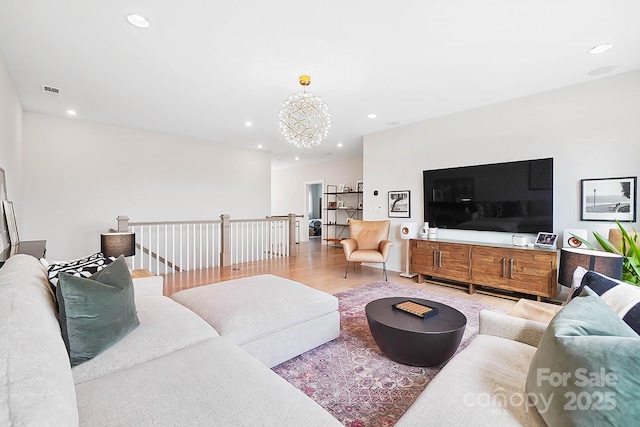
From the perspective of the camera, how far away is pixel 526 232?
364 cm

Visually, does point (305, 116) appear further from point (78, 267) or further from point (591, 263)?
point (591, 263)

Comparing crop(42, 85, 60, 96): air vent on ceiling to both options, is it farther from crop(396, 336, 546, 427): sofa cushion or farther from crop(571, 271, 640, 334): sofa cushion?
crop(571, 271, 640, 334): sofa cushion

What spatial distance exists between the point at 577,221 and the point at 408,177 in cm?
229

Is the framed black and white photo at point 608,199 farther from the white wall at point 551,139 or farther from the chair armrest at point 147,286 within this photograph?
the chair armrest at point 147,286

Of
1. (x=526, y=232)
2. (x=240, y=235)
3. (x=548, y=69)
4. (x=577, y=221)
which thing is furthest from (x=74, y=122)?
(x=577, y=221)

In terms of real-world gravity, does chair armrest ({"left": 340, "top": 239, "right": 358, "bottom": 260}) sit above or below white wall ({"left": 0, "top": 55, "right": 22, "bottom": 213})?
below

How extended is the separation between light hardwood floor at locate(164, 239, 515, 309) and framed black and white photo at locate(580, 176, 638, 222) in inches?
54.0

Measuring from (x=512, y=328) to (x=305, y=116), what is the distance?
8.58 ft

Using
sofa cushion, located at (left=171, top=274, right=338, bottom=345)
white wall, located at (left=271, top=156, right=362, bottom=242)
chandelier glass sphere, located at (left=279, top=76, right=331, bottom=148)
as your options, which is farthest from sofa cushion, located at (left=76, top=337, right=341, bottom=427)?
white wall, located at (left=271, top=156, right=362, bottom=242)

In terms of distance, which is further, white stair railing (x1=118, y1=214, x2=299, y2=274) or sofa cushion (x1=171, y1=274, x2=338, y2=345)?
white stair railing (x1=118, y1=214, x2=299, y2=274)

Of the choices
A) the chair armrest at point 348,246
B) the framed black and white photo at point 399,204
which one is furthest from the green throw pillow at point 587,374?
the framed black and white photo at point 399,204

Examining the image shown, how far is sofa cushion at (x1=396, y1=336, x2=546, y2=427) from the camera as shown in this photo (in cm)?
95

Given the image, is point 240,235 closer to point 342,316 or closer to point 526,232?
point 342,316

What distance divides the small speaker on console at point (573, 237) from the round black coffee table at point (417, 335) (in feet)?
7.01
